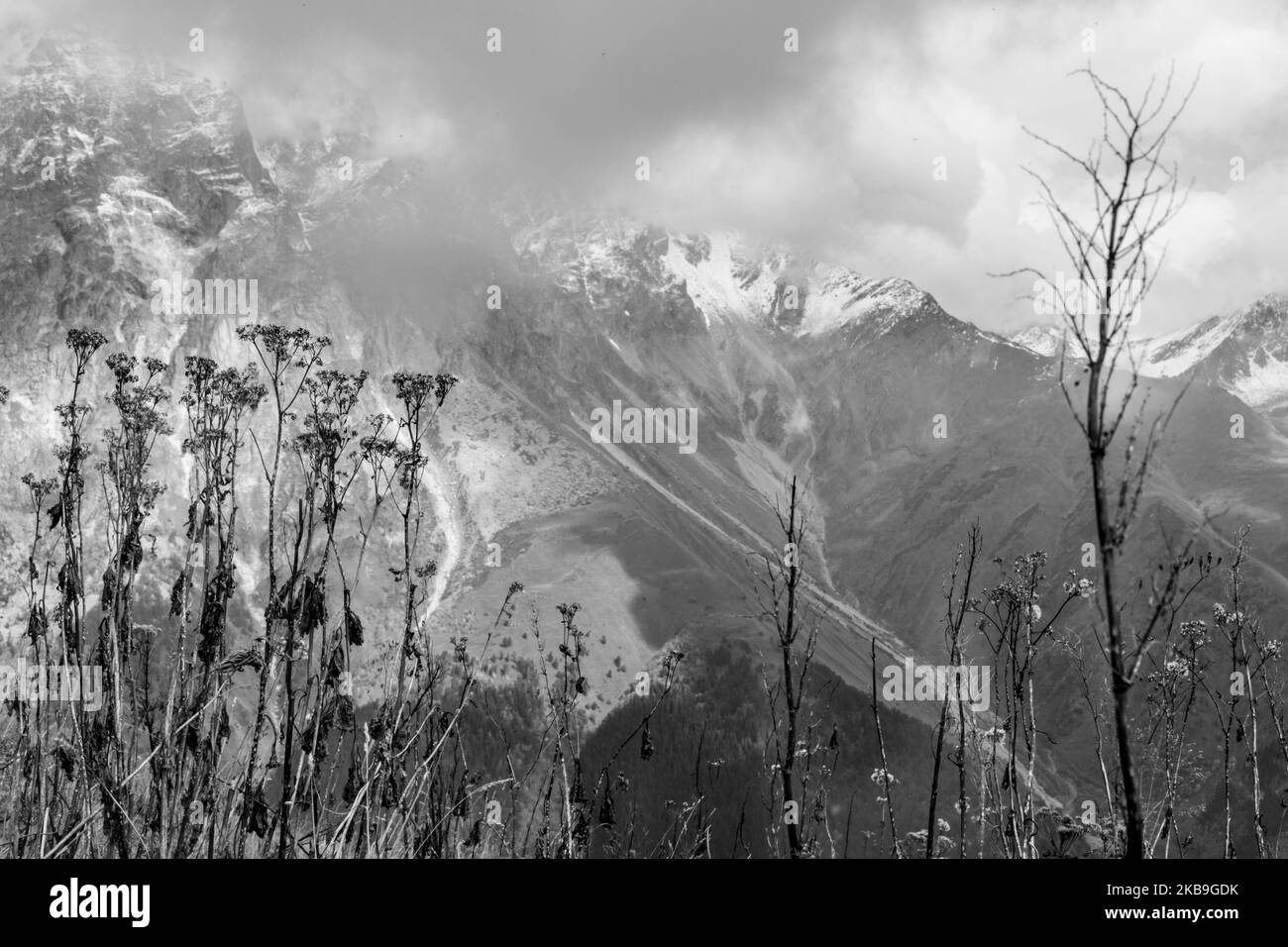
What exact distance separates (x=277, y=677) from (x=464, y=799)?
160 centimetres

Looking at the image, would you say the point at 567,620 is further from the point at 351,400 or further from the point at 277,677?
the point at 277,677

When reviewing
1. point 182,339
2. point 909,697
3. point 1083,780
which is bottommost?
point 1083,780

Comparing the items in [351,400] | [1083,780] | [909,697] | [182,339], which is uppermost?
[182,339]

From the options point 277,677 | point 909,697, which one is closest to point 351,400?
point 277,677

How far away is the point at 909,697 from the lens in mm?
142875
